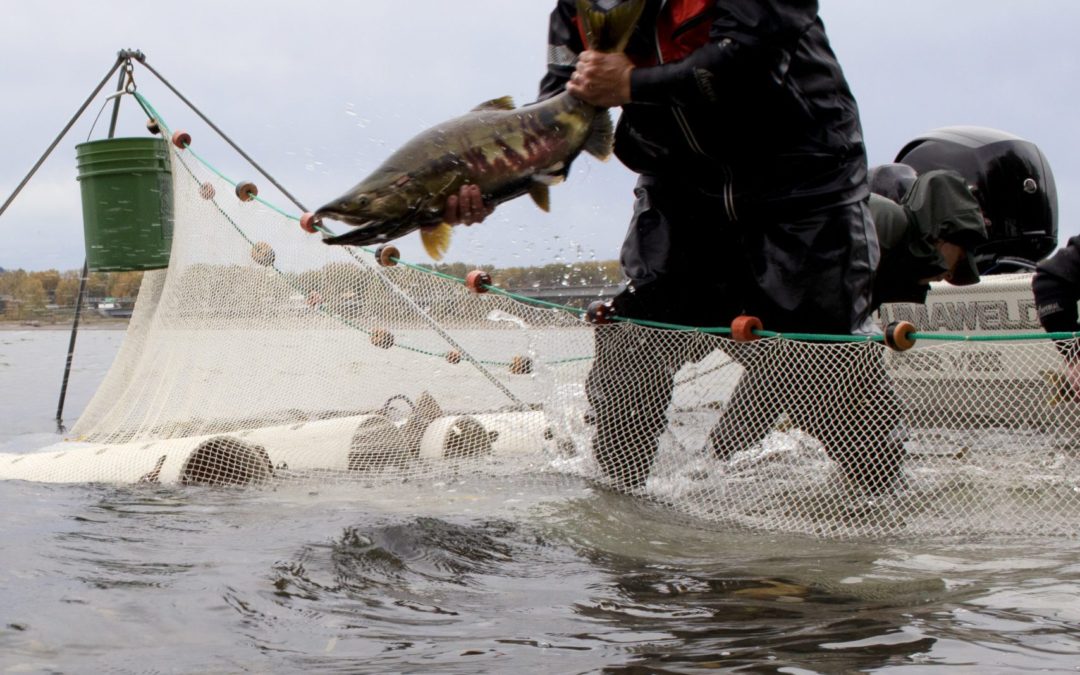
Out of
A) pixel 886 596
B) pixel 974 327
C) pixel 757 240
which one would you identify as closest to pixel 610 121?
pixel 757 240

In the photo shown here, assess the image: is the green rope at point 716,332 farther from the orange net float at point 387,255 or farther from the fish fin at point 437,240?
the fish fin at point 437,240

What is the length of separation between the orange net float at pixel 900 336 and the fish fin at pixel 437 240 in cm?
137

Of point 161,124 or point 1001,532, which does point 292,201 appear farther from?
point 1001,532

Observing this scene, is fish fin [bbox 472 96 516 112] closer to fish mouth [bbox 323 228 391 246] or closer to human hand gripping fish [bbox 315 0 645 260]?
human hand gripping fish [bbox 315 0 645 260]

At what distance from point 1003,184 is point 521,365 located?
4064mm

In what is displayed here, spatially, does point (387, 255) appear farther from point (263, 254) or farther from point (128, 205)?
point (128, 205)

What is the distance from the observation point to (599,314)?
4004mm

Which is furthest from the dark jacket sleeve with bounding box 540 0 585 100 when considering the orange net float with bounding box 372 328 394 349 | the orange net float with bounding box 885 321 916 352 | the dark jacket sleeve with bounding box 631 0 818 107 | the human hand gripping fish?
the orange net float with bounding box 372 328 394 349

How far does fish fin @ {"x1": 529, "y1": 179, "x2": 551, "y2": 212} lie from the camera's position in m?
3.30

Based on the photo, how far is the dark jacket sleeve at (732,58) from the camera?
10.5 feet

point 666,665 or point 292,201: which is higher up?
point 292,201

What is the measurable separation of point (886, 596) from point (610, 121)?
1.66m

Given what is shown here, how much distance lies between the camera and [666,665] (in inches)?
84.1

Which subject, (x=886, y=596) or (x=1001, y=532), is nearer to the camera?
(x=886, y=596)
